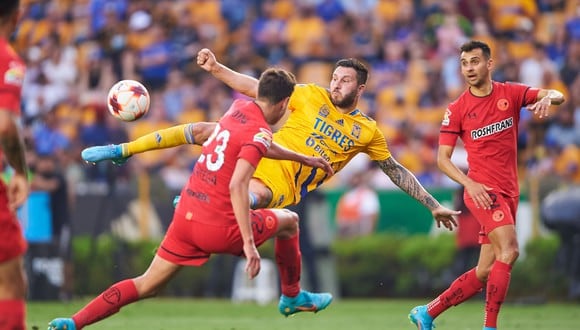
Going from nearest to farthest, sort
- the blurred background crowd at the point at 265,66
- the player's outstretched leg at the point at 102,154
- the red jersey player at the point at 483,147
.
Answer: the player's outstretched leg at the point at 102,154
the red jersey player at the point at 483,147
the blurred background crowd at the point at 265,66

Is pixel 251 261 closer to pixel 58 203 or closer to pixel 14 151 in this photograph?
pixel 14 151

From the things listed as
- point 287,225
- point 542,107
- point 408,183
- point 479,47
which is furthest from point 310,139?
point 542,107

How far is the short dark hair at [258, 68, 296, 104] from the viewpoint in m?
9.36

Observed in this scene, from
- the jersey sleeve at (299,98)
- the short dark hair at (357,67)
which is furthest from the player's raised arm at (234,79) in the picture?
the short dark hair at (357,67)

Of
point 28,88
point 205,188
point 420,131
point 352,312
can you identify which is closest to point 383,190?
point 420,131

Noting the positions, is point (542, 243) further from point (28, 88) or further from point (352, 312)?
point (28, 88)

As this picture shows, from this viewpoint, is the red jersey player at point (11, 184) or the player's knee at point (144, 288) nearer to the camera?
the red jersey player at point (11, 184)

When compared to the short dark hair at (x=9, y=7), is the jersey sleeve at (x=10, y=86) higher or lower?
lower

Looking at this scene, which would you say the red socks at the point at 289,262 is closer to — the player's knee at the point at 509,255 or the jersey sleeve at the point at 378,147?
the jersey sleeve at the point at 378,147

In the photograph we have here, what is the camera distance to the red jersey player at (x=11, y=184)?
7.08m

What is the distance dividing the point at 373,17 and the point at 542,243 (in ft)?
26.3

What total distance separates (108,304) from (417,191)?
3.36 m

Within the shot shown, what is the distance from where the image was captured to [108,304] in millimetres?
9703

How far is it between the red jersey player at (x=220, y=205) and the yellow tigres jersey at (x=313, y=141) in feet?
4.02
